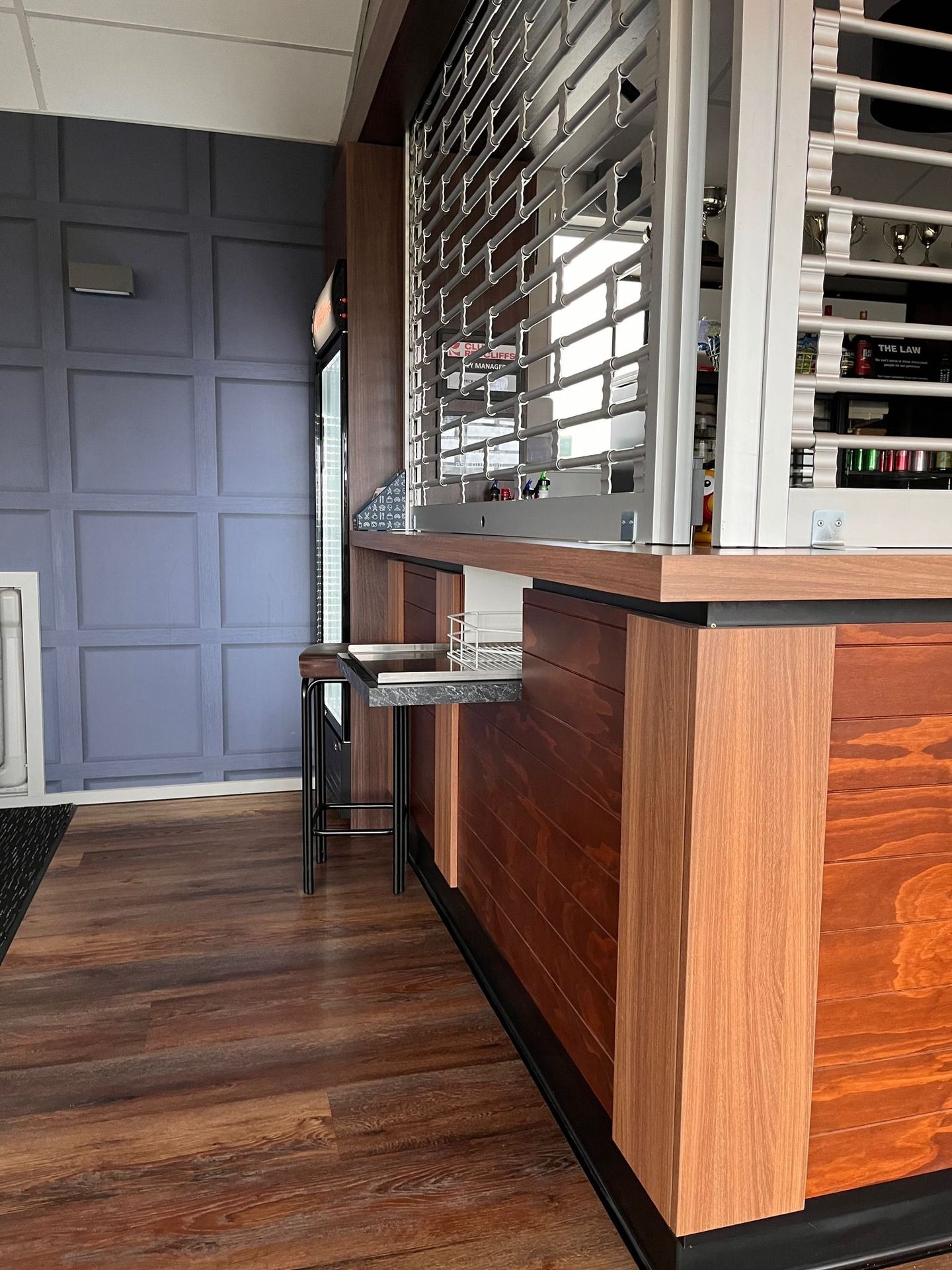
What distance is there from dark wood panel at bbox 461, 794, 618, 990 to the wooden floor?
0.38 meters

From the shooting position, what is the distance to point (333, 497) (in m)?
3.96

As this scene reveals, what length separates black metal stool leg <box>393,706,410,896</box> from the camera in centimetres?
293

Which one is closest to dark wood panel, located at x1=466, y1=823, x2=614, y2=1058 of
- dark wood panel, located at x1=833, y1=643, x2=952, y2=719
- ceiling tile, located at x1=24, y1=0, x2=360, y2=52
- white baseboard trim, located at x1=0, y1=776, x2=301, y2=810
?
dark wood panel, located at x1=833, y1=643, x2=952, y2=719

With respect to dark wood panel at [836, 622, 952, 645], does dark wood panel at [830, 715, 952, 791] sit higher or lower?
lower

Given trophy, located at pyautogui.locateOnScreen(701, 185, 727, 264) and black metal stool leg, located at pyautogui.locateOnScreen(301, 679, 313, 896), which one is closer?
trophy, located at pyautogui.locateOnScreen(701, 185, 727, 264)

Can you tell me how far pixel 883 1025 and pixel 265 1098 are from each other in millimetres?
1222

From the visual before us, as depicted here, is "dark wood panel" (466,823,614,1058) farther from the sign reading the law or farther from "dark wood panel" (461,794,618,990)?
the sign reading the law

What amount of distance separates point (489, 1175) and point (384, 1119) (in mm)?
263

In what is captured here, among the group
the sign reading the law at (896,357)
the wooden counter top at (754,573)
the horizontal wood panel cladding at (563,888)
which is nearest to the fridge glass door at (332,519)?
the horizontal wood panel cladding at (563,888)

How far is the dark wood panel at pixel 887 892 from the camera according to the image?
1.40 meters

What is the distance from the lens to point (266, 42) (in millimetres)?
3543

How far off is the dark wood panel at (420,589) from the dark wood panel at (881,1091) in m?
1.81

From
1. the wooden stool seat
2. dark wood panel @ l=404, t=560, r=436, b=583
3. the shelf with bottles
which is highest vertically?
the shelf with bottles

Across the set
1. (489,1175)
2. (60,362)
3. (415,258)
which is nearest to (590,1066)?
(489,1175)
